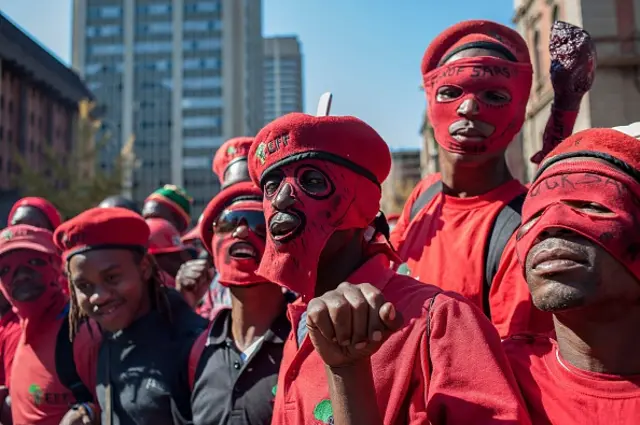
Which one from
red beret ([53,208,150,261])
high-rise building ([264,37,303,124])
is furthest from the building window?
red beret ([53,208,150,261])

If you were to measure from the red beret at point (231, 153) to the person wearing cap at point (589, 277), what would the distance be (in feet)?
9.12

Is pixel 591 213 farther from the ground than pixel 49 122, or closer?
closer

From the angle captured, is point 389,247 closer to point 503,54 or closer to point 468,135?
point 468,135

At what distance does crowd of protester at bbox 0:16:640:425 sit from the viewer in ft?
5.92

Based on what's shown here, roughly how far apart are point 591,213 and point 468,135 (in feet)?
3.62

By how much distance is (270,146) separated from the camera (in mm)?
2148

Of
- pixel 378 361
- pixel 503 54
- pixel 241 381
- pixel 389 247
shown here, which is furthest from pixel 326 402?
pixel 503 54

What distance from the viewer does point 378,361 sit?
1.88 metres

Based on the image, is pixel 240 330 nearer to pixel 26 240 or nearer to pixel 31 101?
pixel 26 240

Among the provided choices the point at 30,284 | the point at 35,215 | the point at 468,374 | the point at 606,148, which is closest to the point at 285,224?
the point at 468,374

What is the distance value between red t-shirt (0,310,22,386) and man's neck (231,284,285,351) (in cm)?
212

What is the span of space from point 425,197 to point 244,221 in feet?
2.86

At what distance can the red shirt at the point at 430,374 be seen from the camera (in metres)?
1.73

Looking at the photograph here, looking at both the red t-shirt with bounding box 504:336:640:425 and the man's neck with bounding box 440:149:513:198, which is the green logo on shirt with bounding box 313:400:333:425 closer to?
the red t-shirt with bounding box 504:336:640:425
